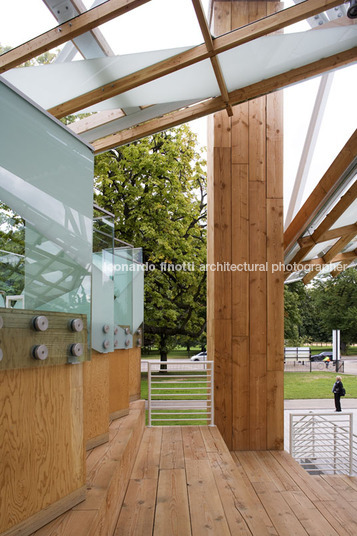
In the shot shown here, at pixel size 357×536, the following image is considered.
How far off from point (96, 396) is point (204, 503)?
105cm

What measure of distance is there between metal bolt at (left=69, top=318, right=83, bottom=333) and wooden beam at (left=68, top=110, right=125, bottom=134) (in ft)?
8.01

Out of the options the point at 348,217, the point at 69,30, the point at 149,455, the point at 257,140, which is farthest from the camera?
the point at 348,217

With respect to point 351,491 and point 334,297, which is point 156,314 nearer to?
point 351,491

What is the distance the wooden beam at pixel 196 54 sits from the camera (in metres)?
3.39

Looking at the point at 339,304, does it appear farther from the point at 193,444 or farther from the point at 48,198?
the point at 48,198

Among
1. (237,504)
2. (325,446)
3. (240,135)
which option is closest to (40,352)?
(237,504)

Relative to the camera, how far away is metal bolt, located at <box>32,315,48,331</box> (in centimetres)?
214

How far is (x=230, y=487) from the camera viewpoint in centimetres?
336

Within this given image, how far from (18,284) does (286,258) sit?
21.4ft

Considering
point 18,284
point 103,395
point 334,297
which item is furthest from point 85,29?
point 334,297

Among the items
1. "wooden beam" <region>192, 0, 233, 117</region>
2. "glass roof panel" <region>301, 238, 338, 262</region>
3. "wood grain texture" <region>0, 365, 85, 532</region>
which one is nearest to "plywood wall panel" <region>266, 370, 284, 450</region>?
"wooden beam" <region>192, 0, 233, 117</region>

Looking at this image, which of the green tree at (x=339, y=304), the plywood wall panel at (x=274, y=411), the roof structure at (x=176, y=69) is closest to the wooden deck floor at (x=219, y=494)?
the plywood wall panel at (x=274, y=411)

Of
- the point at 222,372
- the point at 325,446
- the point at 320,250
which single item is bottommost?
the point at 325,446

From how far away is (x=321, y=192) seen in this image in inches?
213
